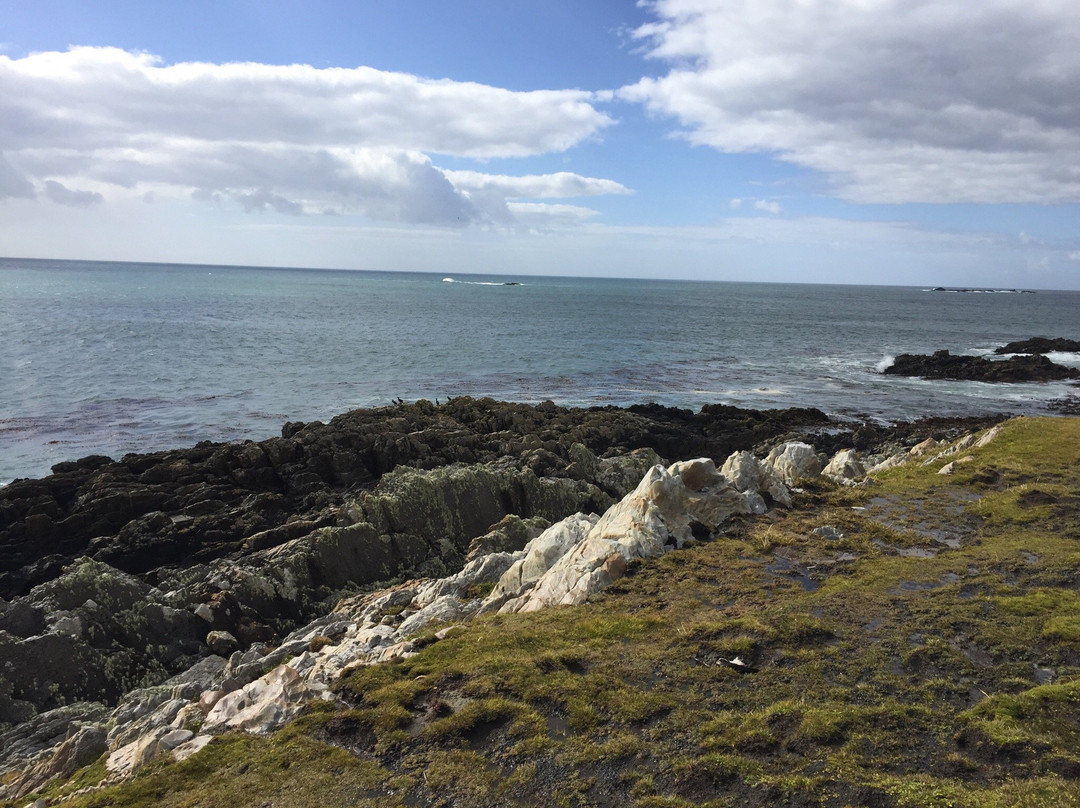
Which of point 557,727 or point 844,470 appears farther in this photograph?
point 844,470

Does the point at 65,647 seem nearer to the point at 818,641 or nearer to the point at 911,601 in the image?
the point at 818,641

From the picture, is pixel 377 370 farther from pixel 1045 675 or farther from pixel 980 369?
pixel 980 369

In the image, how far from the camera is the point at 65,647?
15406mm

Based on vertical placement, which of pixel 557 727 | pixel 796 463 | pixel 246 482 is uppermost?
pixel 796 463

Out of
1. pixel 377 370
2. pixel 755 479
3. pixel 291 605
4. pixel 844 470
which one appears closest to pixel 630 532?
pixel 755 479

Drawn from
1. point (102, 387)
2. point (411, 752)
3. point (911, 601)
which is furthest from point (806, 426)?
point (102, 387)

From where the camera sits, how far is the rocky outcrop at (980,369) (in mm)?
70062

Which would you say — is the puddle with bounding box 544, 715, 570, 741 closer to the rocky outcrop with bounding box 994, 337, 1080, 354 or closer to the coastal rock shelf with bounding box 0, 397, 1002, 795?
the coastal rock shelf with bounding box 0, 397, 1002, 795

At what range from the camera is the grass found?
889 centimetres

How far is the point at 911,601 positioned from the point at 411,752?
420 inches

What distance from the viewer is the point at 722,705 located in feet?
34.7

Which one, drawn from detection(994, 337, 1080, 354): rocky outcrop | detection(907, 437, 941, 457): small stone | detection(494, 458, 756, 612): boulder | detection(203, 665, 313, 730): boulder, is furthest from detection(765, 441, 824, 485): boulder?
detection(994, 337, 1080, 354): rocky outcrop

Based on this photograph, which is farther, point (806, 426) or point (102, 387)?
point (102, 387)

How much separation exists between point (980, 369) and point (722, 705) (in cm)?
7715
